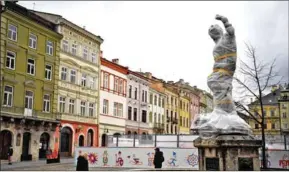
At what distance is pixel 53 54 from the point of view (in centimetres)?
3741

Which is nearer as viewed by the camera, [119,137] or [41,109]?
[119,137]

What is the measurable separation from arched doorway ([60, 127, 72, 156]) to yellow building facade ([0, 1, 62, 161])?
183cm

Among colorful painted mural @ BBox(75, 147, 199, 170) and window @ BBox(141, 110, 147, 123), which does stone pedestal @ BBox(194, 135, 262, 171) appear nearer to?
colorful painted mural @ BBox(75, 147, 199, 170)

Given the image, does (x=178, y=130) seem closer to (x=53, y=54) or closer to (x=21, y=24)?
(x=53, y=54)

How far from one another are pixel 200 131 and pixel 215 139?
941 mm

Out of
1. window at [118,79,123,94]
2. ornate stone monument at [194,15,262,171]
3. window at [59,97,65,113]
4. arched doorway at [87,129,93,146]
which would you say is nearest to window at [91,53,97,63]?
window at [118,79,123,94]

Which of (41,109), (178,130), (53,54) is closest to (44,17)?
(53,54)

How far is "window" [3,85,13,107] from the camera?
31.4 meters

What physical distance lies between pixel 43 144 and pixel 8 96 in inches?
242

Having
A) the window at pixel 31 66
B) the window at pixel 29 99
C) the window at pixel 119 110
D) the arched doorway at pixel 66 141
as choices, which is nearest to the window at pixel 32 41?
the window at pixel 31 66

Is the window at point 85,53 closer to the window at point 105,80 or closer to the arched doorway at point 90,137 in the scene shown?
the window at point 105,80

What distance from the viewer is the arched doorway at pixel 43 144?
115ft

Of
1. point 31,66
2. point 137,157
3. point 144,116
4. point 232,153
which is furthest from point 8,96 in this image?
point 144,116

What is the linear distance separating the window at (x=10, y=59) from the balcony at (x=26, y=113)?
345 centimetres
